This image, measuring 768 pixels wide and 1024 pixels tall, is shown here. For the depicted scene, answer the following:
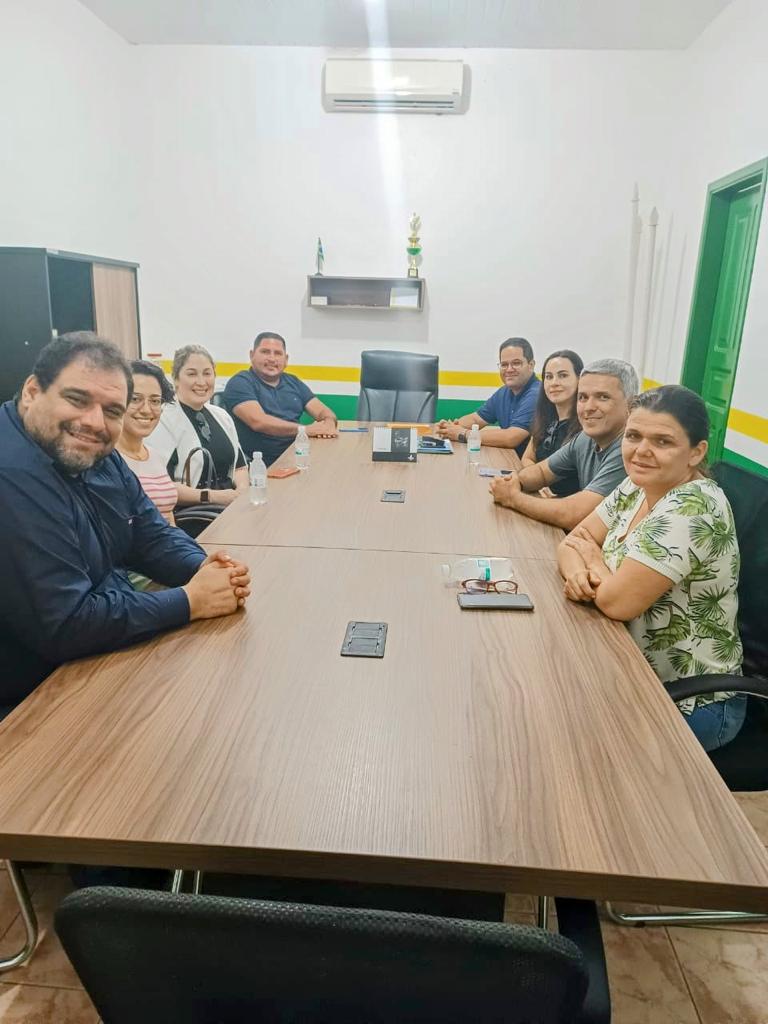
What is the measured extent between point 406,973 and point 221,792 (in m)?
0.46

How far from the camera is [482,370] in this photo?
5199 mm

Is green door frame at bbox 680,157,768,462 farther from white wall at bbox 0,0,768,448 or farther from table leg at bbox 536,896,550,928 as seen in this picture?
table leg at bbox 536,896,550,928

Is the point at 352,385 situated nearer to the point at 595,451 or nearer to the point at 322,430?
the point at 322,430

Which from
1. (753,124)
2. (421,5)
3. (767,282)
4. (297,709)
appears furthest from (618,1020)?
(421,5)

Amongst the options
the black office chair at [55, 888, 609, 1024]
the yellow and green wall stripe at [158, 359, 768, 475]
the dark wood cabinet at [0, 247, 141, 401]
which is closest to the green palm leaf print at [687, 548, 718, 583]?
the black office chair at [55, 888, 609, 1024]

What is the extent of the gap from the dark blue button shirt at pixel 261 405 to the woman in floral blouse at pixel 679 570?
8.55ft

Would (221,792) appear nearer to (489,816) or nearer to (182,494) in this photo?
(489,816)

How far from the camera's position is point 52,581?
1319mm

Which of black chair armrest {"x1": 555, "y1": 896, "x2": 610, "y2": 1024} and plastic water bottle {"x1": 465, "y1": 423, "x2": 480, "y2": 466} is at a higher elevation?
plastic water bottle {"x1": 465, "y1": 423, "x2": 480, "y2": 466}

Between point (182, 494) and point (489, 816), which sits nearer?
point (489, 816)

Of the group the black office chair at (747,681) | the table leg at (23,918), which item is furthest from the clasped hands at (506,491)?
the table leg at (23,918)

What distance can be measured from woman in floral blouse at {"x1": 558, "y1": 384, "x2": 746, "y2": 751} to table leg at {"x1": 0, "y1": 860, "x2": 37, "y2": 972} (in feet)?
4.14

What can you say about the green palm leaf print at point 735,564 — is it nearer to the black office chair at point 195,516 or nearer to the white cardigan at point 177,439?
the black office chair at point 195,516

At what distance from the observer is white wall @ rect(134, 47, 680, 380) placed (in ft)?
15.6
